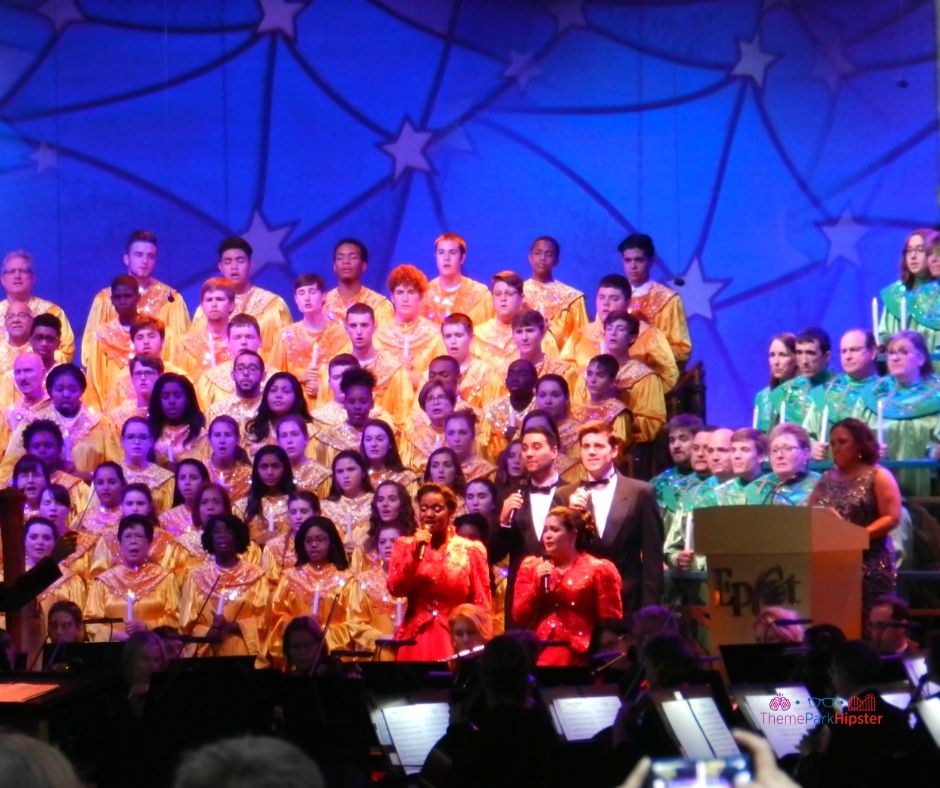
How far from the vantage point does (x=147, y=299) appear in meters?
10.5

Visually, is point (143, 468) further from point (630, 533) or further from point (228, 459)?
point (630, 533)

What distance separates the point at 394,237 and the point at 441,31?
Result: 147cm

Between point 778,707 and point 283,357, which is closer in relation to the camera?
point 778,707

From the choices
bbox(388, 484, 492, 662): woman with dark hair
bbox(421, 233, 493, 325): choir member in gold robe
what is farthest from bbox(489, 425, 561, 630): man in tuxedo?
bbox(421, 233, 493, 325): choir member in gold robe

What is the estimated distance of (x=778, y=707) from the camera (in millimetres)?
4148

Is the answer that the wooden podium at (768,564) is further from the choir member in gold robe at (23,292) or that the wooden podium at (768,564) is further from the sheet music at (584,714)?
the choir member in gold robe at (23,292)

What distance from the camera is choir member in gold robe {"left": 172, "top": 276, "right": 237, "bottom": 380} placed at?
10094mm

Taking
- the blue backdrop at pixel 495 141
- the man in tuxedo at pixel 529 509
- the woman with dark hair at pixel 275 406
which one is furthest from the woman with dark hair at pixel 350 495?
the blue backdrop at pixel 495 141

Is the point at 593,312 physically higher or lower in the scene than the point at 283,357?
higher

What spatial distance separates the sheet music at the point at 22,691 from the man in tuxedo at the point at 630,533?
3532mm

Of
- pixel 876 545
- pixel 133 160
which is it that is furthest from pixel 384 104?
pixel 876 545

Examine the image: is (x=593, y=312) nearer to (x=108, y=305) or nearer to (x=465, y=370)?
(x=465, y=370)

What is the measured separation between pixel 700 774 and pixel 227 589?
653 cm

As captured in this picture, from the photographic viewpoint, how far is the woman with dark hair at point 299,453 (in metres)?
8.97
